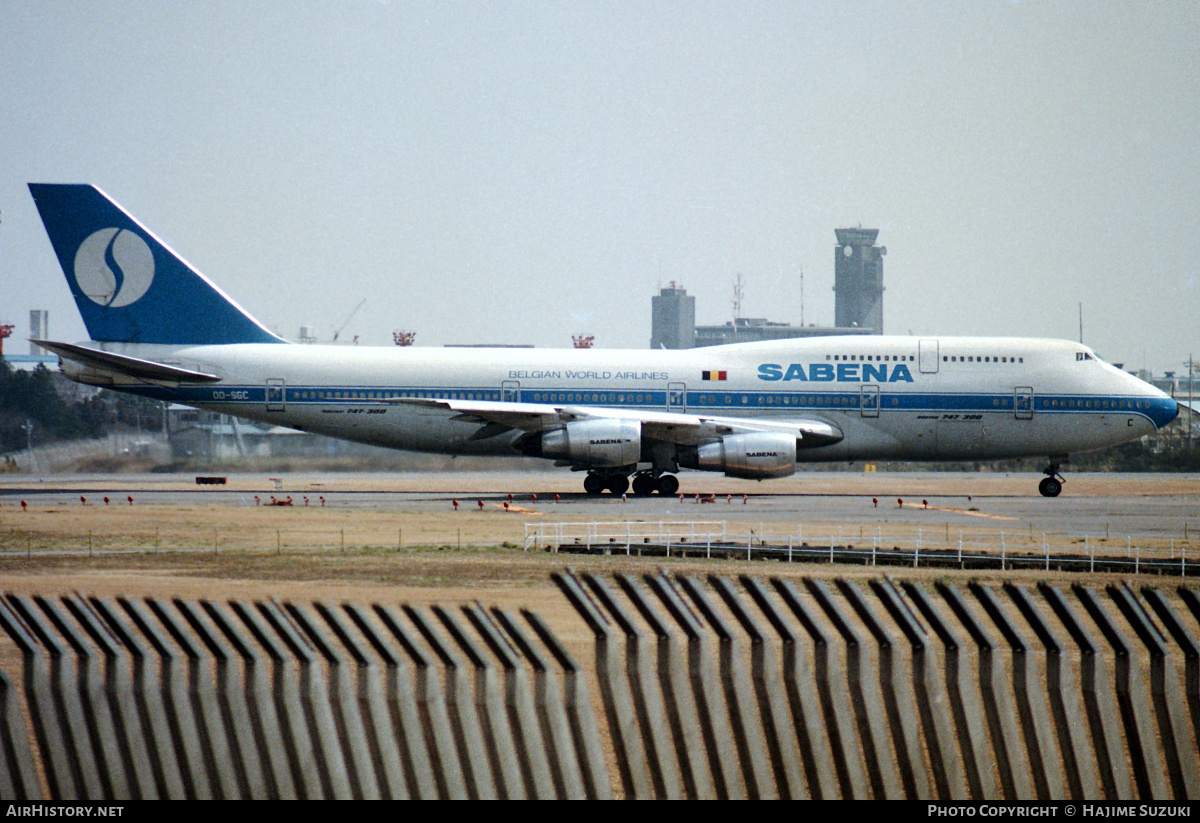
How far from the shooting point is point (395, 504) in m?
37.2

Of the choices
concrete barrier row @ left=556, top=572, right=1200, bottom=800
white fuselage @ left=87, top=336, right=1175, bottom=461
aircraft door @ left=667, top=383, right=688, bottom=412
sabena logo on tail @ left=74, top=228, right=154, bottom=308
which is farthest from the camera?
sabena logo on tail @ left=74, top=228, right=154, bottom=308

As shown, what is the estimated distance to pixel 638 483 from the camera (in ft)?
134

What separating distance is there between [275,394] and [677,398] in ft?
43.4

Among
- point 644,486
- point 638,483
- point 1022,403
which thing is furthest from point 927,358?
point 638,483

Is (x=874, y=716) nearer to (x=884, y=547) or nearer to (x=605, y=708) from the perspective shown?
(x=605, y=708)

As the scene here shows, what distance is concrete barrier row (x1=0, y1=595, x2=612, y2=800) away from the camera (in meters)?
6.87

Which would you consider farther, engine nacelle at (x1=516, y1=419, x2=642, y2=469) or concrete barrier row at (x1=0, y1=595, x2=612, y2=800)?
engine nacelle at (x1=516, y1=419, x2=642, y2=469)

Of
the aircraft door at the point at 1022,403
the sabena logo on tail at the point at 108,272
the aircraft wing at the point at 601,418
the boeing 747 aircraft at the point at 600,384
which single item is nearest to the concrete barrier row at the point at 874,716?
the aircraft wing at the point at 601,418

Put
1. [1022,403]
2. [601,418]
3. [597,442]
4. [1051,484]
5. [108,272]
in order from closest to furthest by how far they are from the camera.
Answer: [597,442] → [601,418] → [108,272] → [1022,403] → [1051,484]

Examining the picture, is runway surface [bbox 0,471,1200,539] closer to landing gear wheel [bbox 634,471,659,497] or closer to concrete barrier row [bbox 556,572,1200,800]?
landing gear wheel [bbox 634,471,659,497]

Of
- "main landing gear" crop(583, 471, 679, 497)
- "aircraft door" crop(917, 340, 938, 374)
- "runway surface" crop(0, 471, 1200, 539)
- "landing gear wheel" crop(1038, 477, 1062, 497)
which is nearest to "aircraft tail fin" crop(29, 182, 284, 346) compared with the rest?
"runway surface" crop(0, 471, 1200, 539)

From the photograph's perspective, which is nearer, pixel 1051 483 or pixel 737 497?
pixel 737 497

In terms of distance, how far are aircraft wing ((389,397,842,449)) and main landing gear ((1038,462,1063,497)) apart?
8.29 m

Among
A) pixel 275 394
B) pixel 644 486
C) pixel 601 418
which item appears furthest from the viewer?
pixel 275 394
